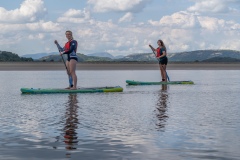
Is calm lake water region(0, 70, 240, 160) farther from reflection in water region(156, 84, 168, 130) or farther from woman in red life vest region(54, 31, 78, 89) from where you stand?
woman in red life vest region(54, 31, 78, 89)

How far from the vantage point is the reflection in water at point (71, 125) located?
379 inches

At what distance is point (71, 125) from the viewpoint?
12.2 metres

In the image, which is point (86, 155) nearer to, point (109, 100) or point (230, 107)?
point (230, 107)

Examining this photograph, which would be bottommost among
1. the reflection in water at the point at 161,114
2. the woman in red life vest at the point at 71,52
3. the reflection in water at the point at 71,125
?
the reflection in water at the point at 71,125

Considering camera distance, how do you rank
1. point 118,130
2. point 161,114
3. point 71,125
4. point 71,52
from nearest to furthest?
point 118,130
point 71,125
point 161,114
point 71,52

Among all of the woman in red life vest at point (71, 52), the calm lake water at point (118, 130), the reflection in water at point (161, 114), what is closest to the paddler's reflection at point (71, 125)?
the calm lake water at point (118, 130)

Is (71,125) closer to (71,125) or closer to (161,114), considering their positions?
(71,125)

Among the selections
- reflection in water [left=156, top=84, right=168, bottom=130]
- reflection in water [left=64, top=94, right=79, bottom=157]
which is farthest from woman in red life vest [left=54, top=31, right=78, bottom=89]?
reflection in water [left=156, top=84, right=168, bottom=130]

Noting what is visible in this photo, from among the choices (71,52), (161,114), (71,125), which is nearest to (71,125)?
(71,125)

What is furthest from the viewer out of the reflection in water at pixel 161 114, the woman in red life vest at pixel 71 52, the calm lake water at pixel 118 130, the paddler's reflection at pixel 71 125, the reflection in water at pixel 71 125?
the woman in red life vest at pixel 71 52

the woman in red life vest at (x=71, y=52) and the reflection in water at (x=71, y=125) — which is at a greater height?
the woman in red life vest at (x=71, y=52)

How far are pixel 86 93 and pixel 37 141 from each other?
13.3 meters

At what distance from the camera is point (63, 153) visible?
8.64m

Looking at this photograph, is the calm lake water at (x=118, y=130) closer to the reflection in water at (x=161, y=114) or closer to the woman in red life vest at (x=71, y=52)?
the reflection in water at (x=161, y=114)
